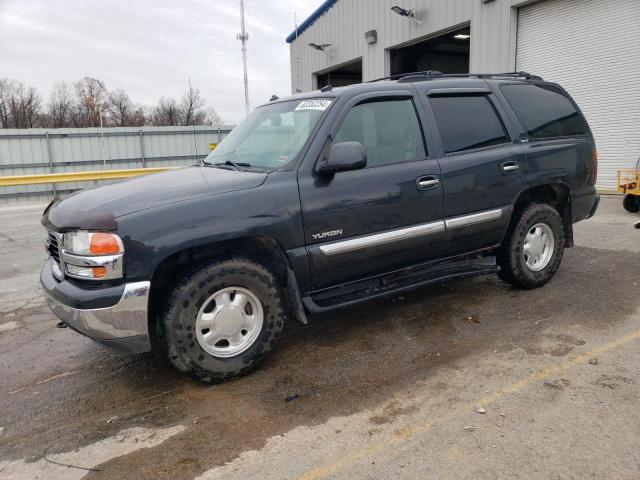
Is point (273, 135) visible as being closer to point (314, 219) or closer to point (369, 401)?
point (314, 219)

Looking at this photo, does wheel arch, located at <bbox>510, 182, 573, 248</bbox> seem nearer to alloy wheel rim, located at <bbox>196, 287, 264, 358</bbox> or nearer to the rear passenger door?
the rear passenger door

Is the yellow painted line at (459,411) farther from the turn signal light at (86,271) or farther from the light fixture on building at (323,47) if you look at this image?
the light fixture on building at (323,47)

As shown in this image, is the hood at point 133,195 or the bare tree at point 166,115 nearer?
the hood at point 133,195

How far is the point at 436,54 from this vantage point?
22344 mm

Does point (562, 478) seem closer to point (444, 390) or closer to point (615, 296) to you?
point (444, 390)

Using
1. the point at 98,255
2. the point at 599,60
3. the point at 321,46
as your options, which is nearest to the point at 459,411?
the point at 98,255

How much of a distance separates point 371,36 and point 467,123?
14.4 meters

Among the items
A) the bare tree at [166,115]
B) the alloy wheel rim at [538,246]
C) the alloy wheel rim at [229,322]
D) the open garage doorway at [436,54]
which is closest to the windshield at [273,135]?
the alloy wheel rim at [229,322]

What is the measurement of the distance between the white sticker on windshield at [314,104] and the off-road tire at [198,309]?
1352 millimetres

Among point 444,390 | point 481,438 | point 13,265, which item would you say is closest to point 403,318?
point 444,390

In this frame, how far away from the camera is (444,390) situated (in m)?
3.22

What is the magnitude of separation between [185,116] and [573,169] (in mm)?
73727

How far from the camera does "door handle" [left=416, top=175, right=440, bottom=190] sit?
4027mm

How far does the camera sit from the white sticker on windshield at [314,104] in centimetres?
392
